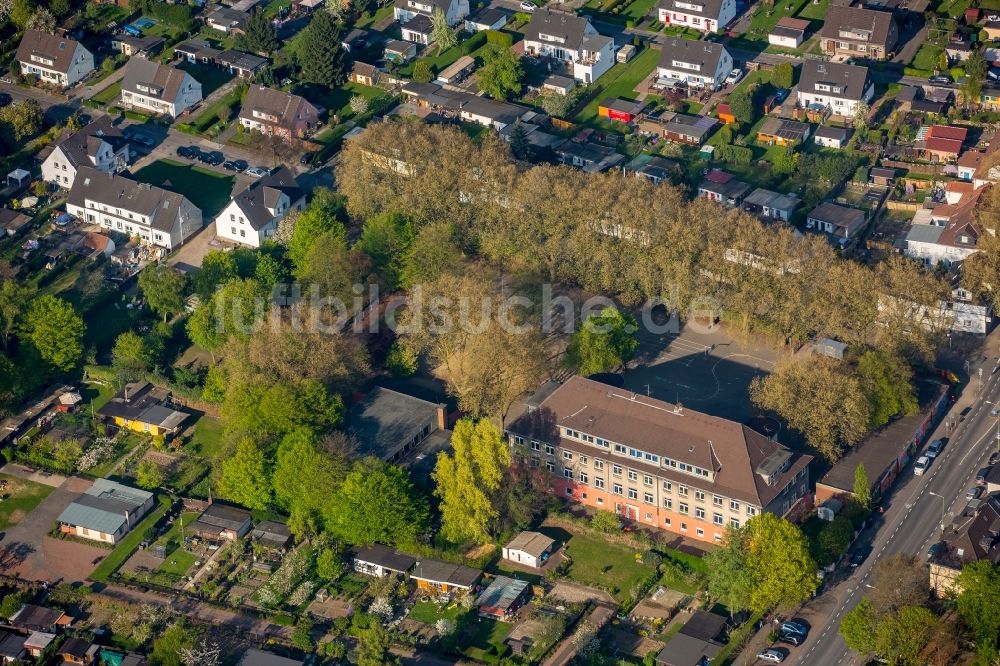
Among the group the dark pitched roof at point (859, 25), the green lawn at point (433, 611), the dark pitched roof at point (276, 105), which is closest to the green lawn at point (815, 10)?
the dark pitched roof at point (859, 25)

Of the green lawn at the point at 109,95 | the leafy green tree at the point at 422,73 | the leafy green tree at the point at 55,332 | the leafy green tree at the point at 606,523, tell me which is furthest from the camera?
the green lawn at the point at 109,95

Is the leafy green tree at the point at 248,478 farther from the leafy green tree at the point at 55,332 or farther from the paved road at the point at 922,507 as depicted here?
the paved road at the point at 922,507

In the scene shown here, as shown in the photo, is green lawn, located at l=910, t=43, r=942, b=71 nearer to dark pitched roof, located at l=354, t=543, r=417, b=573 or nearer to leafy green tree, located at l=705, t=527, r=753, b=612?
leafy green tree, located at l=705, t=527, r=753, b=612

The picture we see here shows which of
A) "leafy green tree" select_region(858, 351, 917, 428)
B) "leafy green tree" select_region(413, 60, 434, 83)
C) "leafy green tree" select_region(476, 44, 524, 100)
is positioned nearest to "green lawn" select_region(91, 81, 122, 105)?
"leafy green tree" select_region(413, 60, 434, 83)

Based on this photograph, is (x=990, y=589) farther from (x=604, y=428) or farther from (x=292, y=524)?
(x=292, y=524)

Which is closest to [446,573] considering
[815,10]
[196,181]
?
[196,181]

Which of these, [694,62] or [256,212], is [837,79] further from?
[256,212]

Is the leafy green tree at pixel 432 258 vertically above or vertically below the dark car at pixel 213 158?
above
